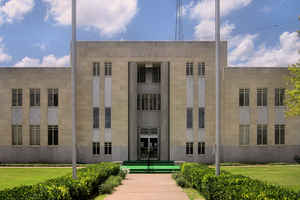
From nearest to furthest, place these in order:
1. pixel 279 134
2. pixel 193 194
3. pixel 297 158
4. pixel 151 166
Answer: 1. pixel 193 194
2. pixel 151 166
3. pixel 297 158
4. pixel 279 134

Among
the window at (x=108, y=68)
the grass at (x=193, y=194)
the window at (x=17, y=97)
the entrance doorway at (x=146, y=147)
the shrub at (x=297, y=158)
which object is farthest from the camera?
the entrance doorway at (x=146, y=147)

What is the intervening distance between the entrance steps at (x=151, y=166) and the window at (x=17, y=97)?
44.7ft

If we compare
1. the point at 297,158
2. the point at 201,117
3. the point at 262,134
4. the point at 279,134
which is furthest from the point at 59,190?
the point at 297,158

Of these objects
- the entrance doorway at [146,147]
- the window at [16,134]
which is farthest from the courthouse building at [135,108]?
the entrance doorway at [146,147]

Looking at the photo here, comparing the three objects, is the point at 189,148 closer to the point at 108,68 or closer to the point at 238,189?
the point at 108,68

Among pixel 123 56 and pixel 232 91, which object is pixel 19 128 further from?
pixel 232 91

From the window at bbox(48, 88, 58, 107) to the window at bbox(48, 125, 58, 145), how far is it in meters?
2.50

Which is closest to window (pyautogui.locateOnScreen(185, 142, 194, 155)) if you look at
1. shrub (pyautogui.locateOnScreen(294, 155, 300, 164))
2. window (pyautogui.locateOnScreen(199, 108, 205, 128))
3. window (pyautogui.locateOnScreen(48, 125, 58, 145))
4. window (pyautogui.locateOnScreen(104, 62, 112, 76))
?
window (pyautogui.locateOnScreen(199, 108, 205, 128))

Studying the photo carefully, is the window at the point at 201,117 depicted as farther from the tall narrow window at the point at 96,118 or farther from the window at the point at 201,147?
the tall narrow window at the point at 96,118

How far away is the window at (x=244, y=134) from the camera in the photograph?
123 feet

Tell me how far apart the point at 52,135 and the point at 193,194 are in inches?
956

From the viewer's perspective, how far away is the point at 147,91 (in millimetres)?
39062

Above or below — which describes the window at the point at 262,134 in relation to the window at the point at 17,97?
below

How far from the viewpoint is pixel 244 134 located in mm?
37531
